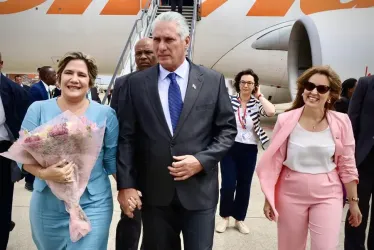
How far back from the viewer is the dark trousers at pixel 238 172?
3250 mm

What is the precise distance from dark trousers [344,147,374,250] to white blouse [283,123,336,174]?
678mm

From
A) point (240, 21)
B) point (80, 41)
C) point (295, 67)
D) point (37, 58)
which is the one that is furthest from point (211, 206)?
point (37, 58)

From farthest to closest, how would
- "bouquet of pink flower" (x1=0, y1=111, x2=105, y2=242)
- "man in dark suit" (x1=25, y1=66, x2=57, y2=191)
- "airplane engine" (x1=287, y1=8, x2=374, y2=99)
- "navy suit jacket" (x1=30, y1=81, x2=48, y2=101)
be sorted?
"airplane engine" (x1=287, y1=8, x2=374, y2=99), "navy suit jacket" (x1=30, y1=81, x2=48, y2=101), "man in dark suit" (x1=25, y1=66, x2=57, y2=191), "bouquet of pink flower" (x1=0, y1=111, x2=105, y2=242)

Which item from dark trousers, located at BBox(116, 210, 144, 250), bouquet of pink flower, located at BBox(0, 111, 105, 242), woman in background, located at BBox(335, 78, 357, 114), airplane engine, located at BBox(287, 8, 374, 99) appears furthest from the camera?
airplane engine, located at BBox(287, 8, 374, 99)

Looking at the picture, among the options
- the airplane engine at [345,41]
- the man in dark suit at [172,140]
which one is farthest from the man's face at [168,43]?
the airplane engine at [345,41]

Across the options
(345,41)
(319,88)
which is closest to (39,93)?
(319,88)

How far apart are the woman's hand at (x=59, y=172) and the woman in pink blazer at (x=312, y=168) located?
112cm

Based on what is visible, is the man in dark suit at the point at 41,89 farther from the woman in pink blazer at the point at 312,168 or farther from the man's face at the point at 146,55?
the woman in pink blazer at the point at 312,168

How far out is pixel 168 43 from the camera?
5.42 ft

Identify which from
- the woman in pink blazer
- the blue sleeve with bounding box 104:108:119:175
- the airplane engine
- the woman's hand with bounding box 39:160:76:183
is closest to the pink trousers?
the woman in pink blazer

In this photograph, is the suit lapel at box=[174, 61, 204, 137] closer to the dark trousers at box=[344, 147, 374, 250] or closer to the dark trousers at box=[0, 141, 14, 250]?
the dark trousers at box=[344, 147, 374, 250]

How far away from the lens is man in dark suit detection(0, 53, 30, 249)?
8.54ft

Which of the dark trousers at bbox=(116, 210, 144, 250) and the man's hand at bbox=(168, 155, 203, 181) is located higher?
the man's hand at bbox=(168, 155, 203, 181)

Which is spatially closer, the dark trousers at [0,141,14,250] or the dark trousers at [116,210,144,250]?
the dark trousers at [116,210,144,250]
